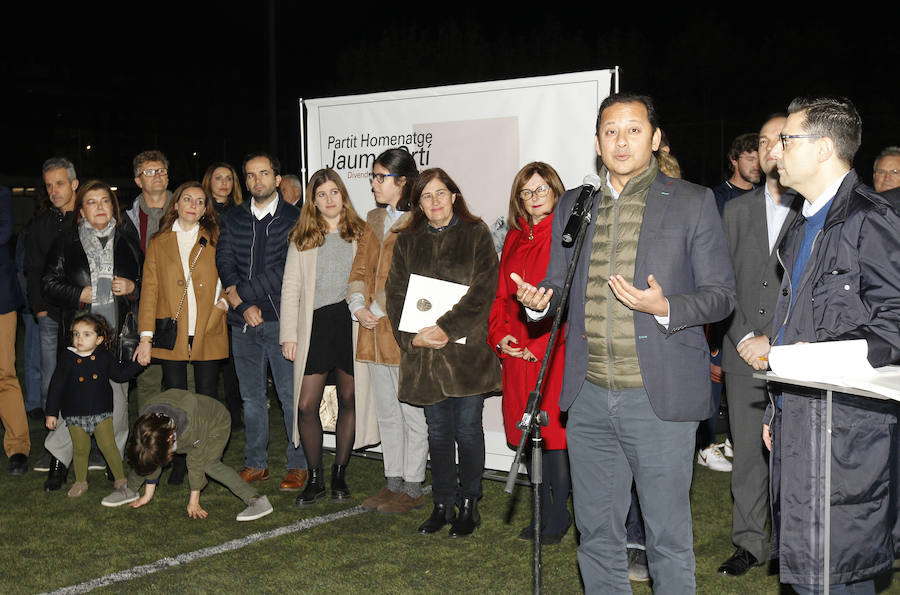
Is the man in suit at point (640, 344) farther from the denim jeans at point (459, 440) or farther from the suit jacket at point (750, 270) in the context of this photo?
the denim jeans at point (459, 440)

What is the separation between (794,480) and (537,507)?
79 centimetres

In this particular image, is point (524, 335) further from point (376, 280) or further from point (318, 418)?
point (318, 418)

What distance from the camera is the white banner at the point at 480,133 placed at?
5.56 meters

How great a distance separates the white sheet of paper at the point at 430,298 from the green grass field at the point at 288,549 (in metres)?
1.21

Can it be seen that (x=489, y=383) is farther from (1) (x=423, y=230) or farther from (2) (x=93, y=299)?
(2) (x=93, y=299)

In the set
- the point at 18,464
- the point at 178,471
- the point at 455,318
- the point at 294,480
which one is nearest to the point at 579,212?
the point at 455,318

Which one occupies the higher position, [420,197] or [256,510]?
[420,197]

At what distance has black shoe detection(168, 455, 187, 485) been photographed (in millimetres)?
6293

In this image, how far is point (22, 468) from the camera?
6543 mm

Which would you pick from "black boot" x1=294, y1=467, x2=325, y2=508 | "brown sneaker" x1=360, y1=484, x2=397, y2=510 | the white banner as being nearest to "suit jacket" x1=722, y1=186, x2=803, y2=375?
the white banner

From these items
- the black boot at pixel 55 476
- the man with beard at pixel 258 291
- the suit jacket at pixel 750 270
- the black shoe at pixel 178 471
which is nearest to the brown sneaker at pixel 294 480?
the man with beard at pixel 258 291

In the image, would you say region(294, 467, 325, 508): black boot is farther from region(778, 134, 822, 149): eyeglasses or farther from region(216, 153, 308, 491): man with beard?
region(778, 134, 822, 149): eyeglasses

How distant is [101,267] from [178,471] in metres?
1.53

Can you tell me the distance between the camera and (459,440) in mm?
5312
